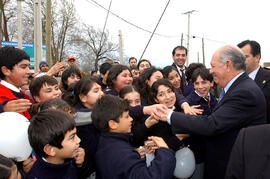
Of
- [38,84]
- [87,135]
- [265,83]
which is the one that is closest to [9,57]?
[38,84]

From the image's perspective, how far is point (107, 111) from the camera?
1.85 m

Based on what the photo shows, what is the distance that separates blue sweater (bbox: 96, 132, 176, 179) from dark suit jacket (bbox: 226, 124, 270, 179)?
0.44 meters

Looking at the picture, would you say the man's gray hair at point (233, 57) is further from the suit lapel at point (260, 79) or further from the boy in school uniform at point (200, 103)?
the suit lapel at point (260, 79)

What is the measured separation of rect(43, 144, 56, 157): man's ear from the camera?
61.5 inches

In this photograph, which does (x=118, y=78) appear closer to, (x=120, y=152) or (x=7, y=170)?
(x=120, y=152)

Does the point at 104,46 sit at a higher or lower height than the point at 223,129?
higher

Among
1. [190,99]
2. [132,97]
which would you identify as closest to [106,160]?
[132,97]

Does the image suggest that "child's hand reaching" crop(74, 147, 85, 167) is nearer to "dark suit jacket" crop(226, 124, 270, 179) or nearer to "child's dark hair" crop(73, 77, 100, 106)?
"child's dark hair" crop(73, 77, 100, 106)

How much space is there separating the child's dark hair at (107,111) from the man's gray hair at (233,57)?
111 cm

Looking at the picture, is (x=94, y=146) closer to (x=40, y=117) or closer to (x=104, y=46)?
(x=40, y=117)

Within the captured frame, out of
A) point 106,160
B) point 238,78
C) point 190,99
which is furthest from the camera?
point 190,99

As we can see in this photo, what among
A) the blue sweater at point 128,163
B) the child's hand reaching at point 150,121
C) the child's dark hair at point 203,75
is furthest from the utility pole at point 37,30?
the blue sweater at point 128,163

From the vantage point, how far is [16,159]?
164 cm

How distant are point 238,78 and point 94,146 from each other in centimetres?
159
